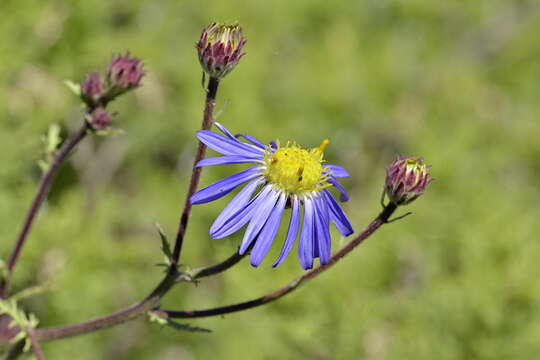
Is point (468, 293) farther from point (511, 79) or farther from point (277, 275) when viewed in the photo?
point (511, 79)

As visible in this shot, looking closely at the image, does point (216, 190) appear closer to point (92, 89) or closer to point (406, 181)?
point (406, 181)

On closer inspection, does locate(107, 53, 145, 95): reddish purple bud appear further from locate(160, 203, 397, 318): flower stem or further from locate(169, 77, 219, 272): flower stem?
locate(160, 203, 397, 318): flower stem

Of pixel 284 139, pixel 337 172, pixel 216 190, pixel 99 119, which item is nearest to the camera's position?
pixel 216 190

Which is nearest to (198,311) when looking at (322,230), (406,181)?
(322,230)

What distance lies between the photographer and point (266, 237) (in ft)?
5.66

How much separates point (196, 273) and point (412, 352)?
2506 mm

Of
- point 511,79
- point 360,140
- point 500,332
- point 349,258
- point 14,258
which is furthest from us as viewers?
point 511,79

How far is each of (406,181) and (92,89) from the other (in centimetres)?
114

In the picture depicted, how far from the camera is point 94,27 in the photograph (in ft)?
15.3

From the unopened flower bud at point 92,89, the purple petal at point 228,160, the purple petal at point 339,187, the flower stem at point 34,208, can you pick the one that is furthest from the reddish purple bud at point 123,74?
the purple petal at point 339,187

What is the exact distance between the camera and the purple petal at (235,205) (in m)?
1.71

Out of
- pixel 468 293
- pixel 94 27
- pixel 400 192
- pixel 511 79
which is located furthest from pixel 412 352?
pixel 511 79

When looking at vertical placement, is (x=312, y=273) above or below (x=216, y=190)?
below

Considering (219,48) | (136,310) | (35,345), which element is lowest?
(35,345)
